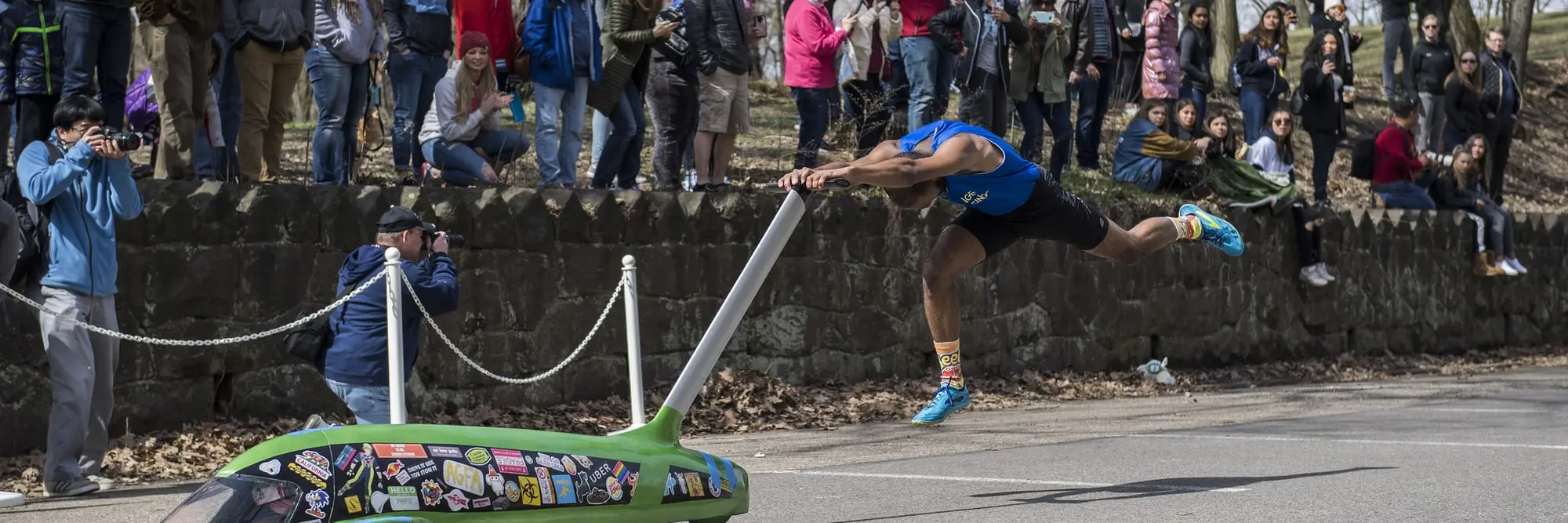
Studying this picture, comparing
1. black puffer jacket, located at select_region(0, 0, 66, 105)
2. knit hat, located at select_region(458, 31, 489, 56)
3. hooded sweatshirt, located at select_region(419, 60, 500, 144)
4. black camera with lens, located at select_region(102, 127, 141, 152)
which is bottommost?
black camera with lens, located at select_region(102, 127, 141, 152)

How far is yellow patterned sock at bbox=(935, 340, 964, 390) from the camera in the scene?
8.95 m

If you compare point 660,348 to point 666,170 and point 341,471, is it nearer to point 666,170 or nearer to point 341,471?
point 666,170

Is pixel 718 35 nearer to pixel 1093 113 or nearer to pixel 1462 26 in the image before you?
pixel 1093 113

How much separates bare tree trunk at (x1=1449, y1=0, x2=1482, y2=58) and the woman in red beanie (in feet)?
75.0

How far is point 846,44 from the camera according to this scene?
14.9 m

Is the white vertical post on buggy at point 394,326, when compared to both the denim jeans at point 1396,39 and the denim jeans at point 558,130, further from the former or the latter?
the denim jeans at point 1396,39

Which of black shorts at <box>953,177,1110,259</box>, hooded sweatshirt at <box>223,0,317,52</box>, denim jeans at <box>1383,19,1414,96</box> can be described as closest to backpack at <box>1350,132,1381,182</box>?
denim jeans at <box>1383,19,1414,96</box>

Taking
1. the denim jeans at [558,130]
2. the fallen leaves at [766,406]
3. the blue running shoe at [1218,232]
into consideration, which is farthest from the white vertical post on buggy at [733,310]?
the denim jeans at [558,130]

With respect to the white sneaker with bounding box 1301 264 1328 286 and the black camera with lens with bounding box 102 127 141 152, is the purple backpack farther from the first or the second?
the white sneaker with bounding box 1301 264 1328 286

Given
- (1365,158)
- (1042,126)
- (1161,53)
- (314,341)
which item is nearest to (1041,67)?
(1042,126)

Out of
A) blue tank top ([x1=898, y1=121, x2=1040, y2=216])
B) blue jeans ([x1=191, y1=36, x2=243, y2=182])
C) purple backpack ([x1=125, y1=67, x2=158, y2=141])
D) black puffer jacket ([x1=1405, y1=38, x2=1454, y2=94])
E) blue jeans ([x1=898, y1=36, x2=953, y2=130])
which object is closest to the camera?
blue tank top ([x1=898, y1=121, x2=1040, y2=216])

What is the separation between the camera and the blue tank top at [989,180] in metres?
8.08

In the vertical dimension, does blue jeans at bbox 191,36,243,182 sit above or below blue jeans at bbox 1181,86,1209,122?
below

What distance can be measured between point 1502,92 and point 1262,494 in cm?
1579
